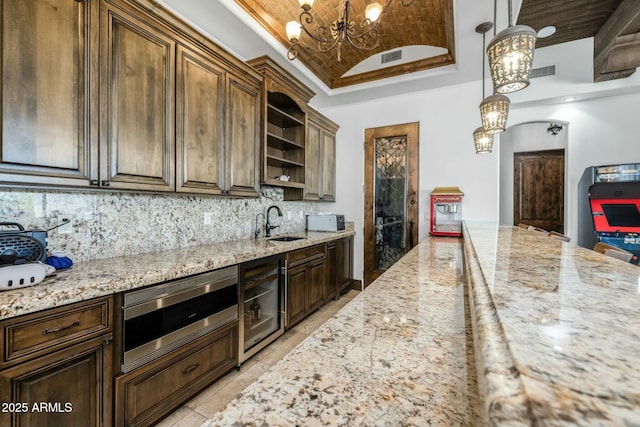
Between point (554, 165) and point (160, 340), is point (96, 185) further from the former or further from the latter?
point (554, 165)

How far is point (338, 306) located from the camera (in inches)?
141

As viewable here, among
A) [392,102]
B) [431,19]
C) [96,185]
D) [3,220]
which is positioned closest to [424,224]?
[392,102]

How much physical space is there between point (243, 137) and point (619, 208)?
429cm

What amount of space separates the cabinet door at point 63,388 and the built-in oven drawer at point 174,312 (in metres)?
0.11

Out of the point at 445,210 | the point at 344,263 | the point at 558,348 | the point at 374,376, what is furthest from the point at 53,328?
the point at 445,210

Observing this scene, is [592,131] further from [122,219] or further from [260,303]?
[122,219]

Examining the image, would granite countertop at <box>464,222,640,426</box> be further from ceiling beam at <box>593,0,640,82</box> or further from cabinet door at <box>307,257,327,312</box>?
ceiling beam at <box>593,0,640,82</box>

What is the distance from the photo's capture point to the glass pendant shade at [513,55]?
1133mm

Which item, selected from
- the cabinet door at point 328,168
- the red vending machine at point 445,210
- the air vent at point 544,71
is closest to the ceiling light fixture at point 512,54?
the red vending machine at point 445,210

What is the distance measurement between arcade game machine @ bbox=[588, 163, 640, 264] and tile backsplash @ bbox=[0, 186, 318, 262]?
4.18 metres

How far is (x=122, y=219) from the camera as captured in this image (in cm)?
188

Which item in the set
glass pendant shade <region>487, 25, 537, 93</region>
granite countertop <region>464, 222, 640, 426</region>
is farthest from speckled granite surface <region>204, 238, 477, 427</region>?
glass pendant shade <region>487, 25, 537, 93</region>

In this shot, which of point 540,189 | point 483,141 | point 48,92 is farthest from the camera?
point 540,189

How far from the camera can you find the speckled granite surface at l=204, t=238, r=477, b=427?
1.69 feet
